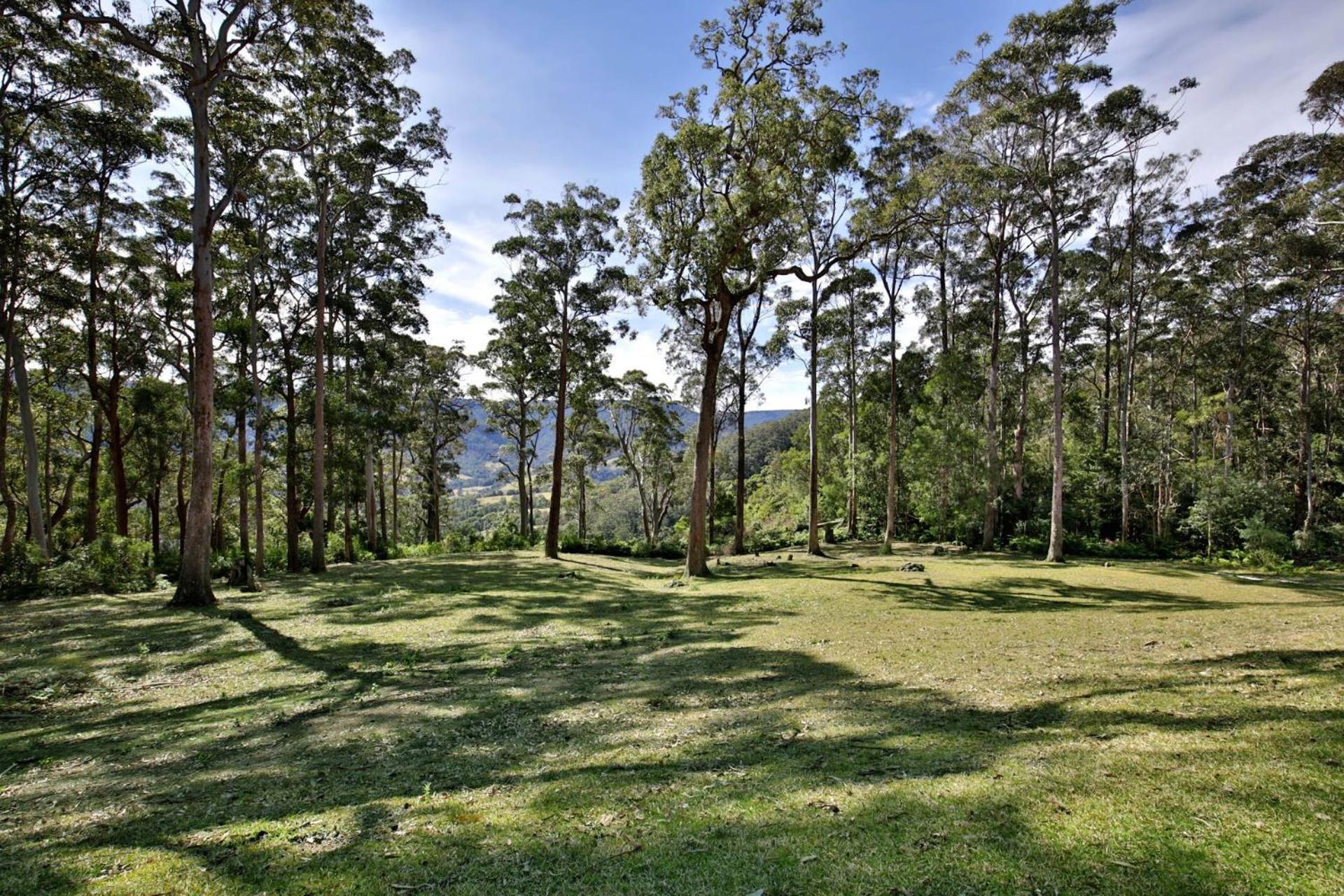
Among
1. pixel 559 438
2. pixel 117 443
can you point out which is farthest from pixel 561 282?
pixel 117 443

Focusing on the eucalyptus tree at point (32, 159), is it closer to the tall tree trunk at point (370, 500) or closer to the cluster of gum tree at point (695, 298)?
the cluster of gum tree at point (695, 298)

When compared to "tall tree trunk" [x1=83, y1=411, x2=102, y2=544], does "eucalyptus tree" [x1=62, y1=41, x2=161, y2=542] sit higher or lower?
higher

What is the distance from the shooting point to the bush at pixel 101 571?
13.5 metres

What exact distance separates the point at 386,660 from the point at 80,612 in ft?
26.9

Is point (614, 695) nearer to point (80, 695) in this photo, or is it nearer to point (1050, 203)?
point (80, 695)

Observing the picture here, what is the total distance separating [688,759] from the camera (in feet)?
13.0

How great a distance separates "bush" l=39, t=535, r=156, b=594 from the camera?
13.5 metres

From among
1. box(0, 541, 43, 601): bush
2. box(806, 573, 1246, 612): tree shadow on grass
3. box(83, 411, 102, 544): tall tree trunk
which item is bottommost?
box(806, 573, 1246, 612): tree shadow on grass

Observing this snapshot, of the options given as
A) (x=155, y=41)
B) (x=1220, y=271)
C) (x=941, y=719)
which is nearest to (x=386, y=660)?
(x=941, y=719)

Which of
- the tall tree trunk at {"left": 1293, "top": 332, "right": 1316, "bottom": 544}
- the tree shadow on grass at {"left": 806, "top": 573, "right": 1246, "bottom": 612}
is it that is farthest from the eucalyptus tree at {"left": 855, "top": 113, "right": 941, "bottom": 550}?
the tall tree trunk at {"left": 1293, "top": 332, "right": 1316, "bottom": 544}

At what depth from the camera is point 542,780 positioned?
371cm

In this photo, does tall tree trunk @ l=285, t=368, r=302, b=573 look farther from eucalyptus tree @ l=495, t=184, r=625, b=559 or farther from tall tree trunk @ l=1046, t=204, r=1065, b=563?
tall tree trunk @ l=1046, t=204, r=1065, b=563

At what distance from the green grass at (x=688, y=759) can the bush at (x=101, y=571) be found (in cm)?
726

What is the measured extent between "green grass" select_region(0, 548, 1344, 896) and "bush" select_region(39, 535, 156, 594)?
7.26 metres
